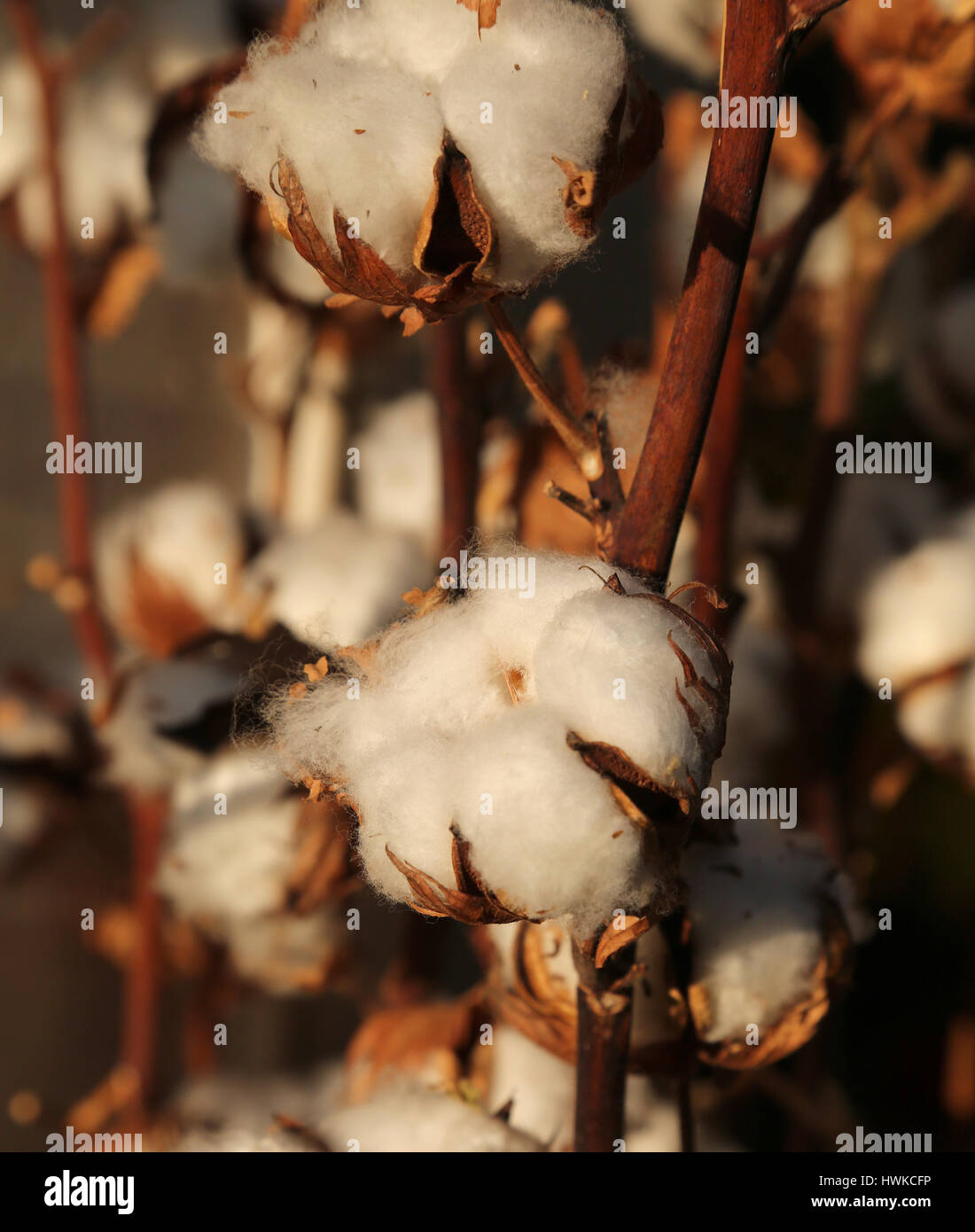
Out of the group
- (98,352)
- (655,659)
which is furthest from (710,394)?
(98,352)

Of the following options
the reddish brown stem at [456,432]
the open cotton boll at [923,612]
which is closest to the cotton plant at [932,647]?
the open cotton boll at [923,612]

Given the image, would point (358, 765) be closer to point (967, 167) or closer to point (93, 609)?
point (93, 609)

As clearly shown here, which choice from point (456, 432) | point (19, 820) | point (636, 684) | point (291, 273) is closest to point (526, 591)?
point (636, 684)

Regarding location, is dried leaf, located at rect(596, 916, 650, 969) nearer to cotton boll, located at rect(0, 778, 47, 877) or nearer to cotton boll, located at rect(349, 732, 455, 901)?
cotton boll, located at rect(349, 732, 455, 901)

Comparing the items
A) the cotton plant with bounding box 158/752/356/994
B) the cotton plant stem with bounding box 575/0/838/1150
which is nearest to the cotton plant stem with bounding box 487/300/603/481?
the cotton plant stem with bounding box 575/0/838/1150

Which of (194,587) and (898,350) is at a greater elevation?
(898,350)

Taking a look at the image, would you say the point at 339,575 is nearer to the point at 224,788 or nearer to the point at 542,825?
the point at 224,788
